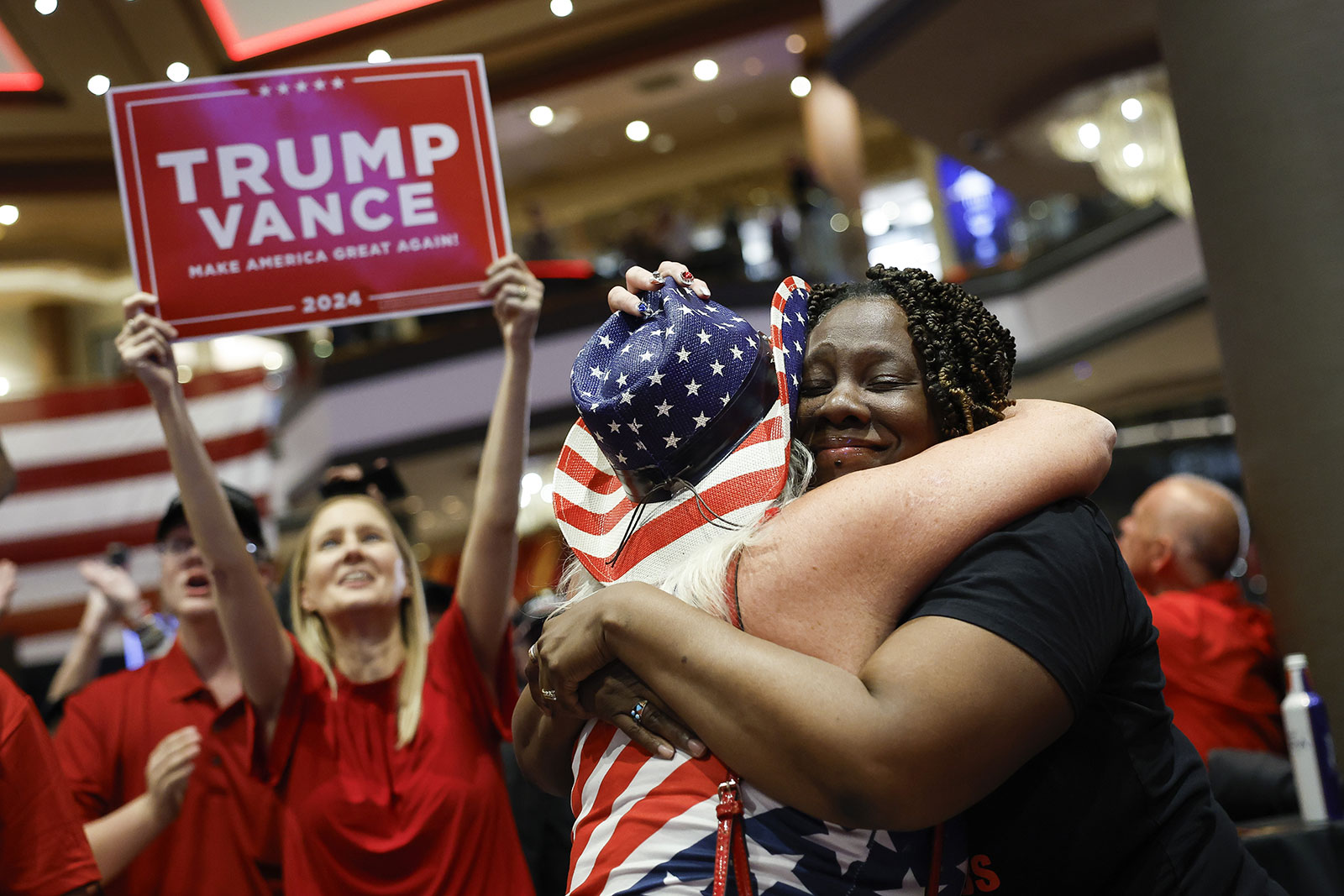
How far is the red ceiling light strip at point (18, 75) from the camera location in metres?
9.12

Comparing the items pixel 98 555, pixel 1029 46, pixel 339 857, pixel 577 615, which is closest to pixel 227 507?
pixel 339 857

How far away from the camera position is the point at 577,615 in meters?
1.29

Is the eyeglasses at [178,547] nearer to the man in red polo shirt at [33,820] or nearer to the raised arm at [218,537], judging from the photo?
the raised arm at [218,537]

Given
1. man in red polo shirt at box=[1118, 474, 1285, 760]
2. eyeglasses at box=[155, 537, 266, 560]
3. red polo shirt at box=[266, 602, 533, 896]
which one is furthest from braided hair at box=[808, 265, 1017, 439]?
eyeglasses at box=[155, 537, 266, 560]

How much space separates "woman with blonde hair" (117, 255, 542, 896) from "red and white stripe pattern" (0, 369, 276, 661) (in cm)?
601

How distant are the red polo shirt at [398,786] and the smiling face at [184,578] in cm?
43

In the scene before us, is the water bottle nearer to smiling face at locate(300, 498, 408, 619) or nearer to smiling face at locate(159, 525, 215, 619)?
smiling face at locate(300, 498, 408, 619)

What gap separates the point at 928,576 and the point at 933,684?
0.14 m

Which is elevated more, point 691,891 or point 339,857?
point 691,891

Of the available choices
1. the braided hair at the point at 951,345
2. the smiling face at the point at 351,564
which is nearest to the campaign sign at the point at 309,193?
the smiling face at the point at 351,564

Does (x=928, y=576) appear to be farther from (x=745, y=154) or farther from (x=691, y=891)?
(x=745, y=154)

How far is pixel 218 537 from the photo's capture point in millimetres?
2229

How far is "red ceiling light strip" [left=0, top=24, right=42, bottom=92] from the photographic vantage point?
29.9 ft

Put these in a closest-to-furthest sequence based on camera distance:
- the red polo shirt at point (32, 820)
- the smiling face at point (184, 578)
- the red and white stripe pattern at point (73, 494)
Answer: the red polo shirt at point (32, 820), the smiling face at point (184, 578), the red and white stripe pattern at point (73, 494)
